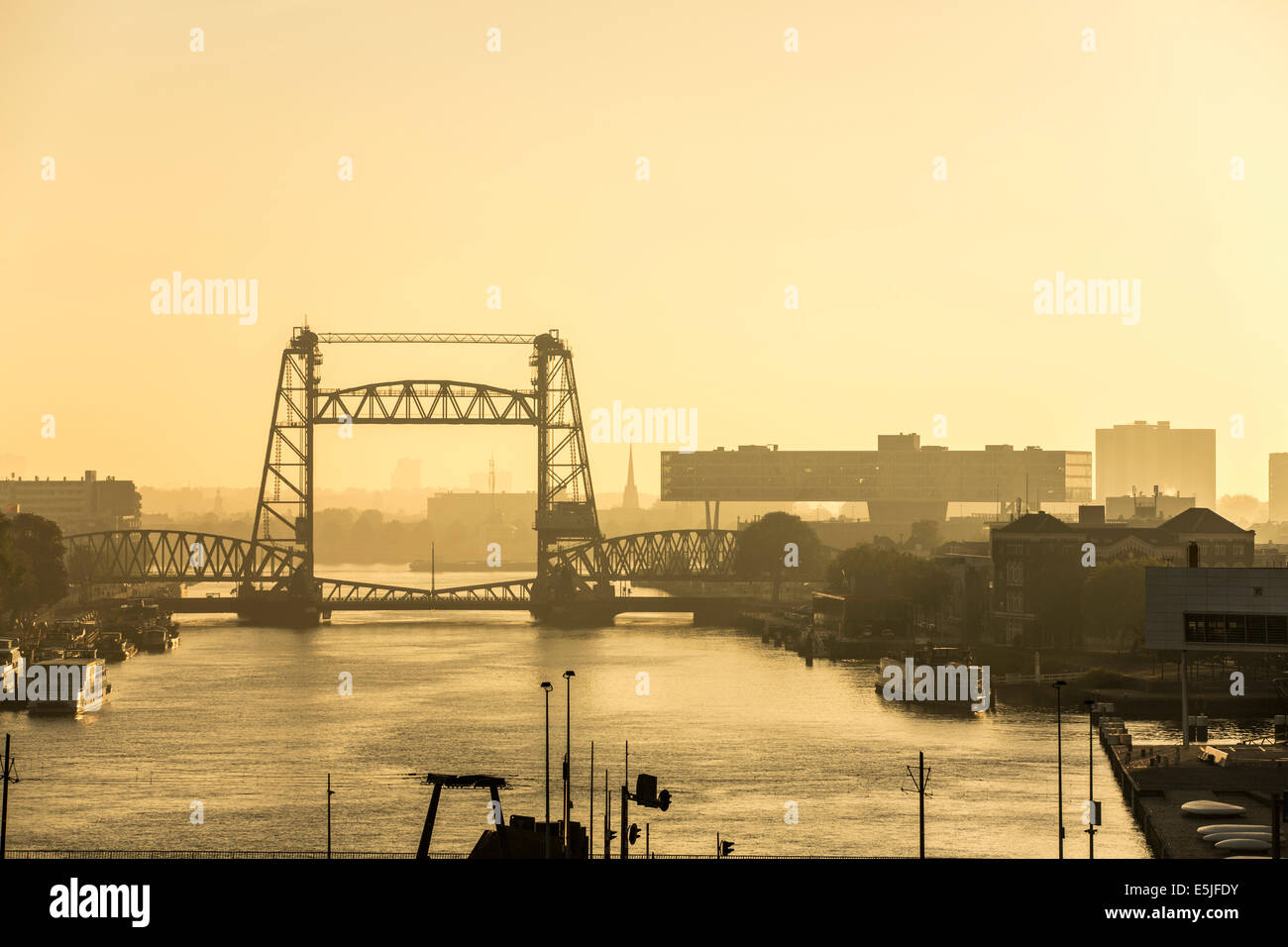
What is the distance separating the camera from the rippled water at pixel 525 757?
112 feet

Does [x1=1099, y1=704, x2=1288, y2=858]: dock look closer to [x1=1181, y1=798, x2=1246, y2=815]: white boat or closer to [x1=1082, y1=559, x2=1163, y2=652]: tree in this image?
[x1=1181, y1=798, x2=1246, y2=815]: white boat

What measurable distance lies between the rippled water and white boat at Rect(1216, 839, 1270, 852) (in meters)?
1.77

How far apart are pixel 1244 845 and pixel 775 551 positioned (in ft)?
307

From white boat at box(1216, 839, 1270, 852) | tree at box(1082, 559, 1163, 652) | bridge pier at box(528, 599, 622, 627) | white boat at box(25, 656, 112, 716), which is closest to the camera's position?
white boat at box(1216, 839, 1270, 852)

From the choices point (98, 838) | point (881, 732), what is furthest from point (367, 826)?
point (881, 732)

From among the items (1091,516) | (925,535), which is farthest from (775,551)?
(1091,516)

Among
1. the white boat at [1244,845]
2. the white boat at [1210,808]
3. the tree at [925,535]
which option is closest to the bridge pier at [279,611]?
the tree at [925,535]

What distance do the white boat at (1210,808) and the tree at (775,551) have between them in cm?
8580

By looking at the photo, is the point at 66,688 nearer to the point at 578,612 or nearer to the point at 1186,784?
the point at 1186,784

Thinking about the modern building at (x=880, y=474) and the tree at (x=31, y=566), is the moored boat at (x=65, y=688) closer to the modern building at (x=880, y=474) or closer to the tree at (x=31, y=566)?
the tree at (x=31, y=566)

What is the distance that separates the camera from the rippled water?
3425 centimetres

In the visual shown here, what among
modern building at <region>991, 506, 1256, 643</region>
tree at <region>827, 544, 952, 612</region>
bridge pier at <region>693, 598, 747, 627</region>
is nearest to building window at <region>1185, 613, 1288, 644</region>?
modern building at <region>991, 506, 1256, 643</region>

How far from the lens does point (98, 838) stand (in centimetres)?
3362

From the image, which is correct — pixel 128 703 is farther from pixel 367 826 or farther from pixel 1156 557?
pixel 1156 557
